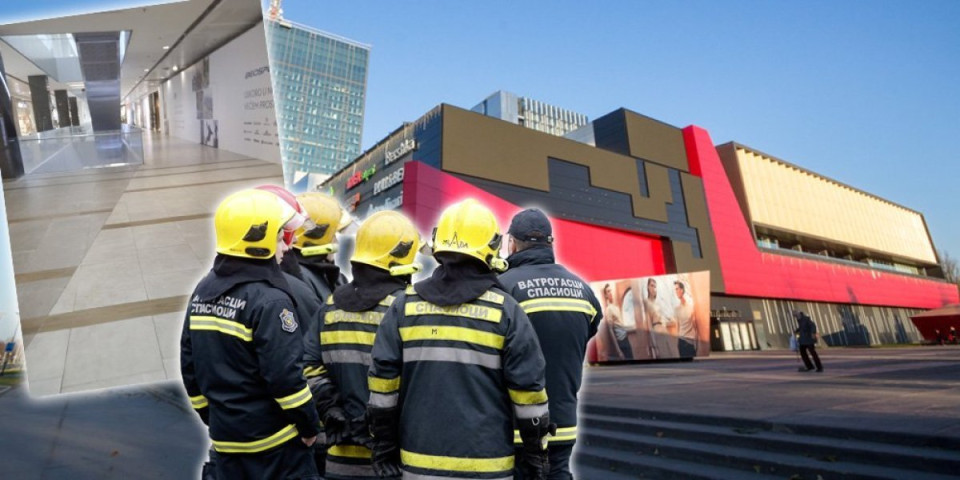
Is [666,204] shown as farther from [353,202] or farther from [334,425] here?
[334,425]

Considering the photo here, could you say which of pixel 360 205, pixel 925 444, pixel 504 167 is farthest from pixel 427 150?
pixel 925 444

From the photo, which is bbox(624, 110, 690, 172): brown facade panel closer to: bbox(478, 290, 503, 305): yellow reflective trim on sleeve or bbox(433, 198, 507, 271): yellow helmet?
bbox(433, 198, 507, 271): yellow helmet

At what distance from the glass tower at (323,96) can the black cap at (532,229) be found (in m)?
80.3

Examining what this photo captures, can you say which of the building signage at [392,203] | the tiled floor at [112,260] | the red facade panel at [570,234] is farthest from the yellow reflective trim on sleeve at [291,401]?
the building signage at [392,203]

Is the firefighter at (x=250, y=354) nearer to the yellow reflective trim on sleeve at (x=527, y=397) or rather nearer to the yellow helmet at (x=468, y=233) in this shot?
the yellow helmet at (x=468, y=233)

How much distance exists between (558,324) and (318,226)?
1.49 m

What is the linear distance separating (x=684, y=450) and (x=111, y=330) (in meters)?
5.18

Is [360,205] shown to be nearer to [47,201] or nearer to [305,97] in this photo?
[47,201]

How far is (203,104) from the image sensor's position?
4980 mm

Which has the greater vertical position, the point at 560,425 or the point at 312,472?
the point at 312,472

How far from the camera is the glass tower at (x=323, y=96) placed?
276ft

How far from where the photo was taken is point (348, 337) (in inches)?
87.5

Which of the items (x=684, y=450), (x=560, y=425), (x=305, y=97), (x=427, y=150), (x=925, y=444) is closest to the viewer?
(x=560, y=425)

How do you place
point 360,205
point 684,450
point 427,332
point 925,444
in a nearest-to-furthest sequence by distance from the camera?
point 427,332
point 925,444
point 684,450
point 360,205
